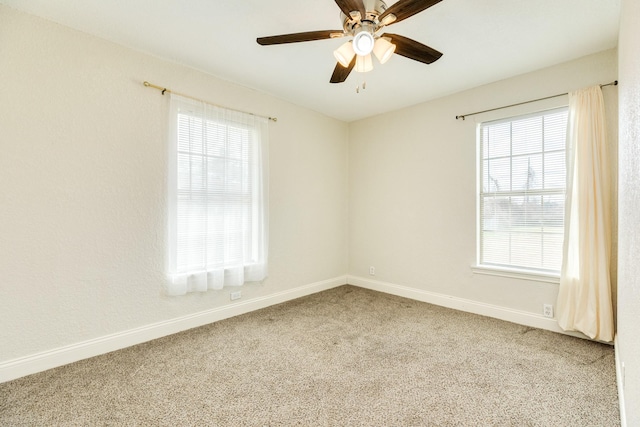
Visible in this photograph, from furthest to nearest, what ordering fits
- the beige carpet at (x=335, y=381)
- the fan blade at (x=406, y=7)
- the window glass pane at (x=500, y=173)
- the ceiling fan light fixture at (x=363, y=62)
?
the window glass pane at (x=500, y=173)
the ceiling fan light fixture at (x=363, y=62)
the beige carpet at (x=335, y=381)
the fan blade at (x=406, y=7)

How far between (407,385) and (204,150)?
2.72 metres

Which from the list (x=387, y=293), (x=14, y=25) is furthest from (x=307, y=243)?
(x=14, y=25)

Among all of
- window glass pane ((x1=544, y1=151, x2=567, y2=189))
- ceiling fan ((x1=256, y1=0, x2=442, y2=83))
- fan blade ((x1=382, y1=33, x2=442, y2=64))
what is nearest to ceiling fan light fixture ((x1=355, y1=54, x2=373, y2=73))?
ceiling fan ((x1=256, y1=0, x2=442, y2=83))

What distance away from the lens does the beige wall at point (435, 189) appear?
9.52 feet

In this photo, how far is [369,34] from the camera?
1.73 m

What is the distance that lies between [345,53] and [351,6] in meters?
0.37

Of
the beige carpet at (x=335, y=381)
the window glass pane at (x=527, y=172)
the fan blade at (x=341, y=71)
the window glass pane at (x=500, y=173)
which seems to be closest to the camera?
the beige carpet at (x=335, y=381)

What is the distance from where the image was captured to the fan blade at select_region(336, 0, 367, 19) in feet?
5.11

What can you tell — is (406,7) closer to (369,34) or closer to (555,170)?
(369,34)

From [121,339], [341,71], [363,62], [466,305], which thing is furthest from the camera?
[466,305]

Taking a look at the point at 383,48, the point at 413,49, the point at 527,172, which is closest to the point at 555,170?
the point at 527,172

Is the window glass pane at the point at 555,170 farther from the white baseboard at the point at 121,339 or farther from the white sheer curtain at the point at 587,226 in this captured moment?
the white baseboard at the point at 121,339

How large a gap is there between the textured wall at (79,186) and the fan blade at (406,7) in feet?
6.97

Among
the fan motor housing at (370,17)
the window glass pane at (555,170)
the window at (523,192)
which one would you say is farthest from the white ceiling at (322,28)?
the window glass pane at (555,170)
